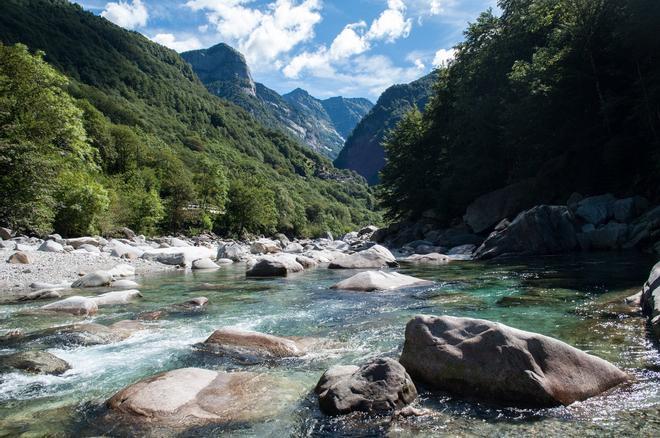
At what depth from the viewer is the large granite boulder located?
78.3 feet

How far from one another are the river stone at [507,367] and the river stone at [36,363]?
Answer: 5.24 meters

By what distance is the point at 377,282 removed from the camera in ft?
47.6

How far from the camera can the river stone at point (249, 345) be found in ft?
24.3

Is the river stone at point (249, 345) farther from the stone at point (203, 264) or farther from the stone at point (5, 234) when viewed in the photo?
the stone at point (5, 234)

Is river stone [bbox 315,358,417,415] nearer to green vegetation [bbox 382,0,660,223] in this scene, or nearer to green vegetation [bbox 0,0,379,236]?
green vegetation [bbox 382,0,660,223]

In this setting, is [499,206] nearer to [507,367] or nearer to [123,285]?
[123,285]

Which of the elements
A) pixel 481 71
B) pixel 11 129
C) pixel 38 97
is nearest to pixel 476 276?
pixel 11 129

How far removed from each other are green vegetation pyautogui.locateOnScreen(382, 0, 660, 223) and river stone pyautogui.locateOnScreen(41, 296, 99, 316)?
26.9 meters

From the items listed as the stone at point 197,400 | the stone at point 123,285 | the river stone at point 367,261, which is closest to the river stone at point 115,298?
the stone at point 123,285

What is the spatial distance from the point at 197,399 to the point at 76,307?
25.6 ft

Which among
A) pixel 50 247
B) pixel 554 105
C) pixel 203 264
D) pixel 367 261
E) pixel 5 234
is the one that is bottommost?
pixel 367 261

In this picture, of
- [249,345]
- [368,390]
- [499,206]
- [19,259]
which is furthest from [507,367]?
[499,206]

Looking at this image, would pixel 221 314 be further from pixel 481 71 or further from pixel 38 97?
pixel 481 71

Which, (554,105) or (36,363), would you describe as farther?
(554,105)
